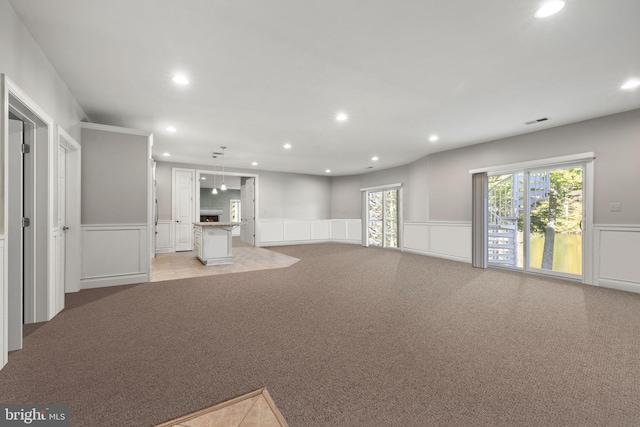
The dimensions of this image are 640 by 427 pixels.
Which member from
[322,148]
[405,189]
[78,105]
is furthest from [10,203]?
[405,189]

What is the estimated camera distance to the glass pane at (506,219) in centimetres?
527

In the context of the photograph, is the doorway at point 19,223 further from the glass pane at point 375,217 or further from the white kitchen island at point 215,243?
the glass pane at point 375,217

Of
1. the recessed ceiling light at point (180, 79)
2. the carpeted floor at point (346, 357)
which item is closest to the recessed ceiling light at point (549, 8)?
the carpeted floor at point (346, 357)

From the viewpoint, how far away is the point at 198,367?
6.26 ft

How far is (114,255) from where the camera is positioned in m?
4.11

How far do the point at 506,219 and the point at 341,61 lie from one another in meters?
4.79

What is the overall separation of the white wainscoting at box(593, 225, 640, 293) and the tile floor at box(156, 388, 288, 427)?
5.20 meters

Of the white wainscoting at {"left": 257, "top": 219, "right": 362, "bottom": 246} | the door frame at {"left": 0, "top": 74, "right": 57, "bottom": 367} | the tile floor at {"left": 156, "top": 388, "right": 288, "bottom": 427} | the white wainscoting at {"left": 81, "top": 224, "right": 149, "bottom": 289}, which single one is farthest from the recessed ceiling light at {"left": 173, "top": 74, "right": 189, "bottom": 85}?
the white wainscoting at {"left": 257, "top": 219, "right": 362, "bottom": 246}

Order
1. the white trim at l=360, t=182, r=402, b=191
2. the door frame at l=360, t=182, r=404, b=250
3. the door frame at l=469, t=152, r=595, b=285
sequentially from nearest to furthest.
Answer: the door frame at l=469, t=152, r=595, b=285 < the door frame at l=360, t=182, r=404, b=250 < the white trim at l=360, t=182, r=402, b=191

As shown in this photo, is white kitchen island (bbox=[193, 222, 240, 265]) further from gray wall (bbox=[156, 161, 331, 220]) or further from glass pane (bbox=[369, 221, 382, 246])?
glass pane (bbox=[369, 221, 382, 246])

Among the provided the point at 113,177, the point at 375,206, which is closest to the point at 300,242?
the point at 375,206

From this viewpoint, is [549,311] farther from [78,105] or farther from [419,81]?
[78,105]

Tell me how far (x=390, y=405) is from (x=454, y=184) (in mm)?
5743

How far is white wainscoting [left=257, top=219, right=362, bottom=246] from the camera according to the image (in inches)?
362
